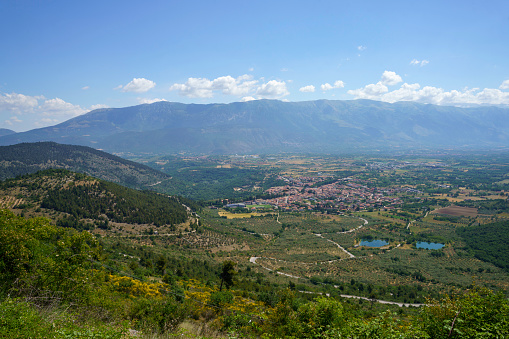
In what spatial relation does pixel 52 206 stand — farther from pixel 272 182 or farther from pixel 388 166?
pixel 388 166

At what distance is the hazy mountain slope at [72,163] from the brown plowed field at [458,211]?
10953 cm

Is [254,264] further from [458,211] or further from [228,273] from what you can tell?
[458,211]

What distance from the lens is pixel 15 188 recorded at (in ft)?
150

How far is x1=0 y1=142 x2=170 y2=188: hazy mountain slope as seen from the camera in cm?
9569

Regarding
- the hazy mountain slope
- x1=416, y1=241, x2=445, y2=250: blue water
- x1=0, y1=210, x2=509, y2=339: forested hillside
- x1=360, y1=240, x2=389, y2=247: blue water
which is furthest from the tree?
the hazy mountain slope

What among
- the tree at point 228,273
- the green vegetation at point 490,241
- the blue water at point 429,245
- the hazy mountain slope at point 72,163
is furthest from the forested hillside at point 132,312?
the hazy mountain slope at point 72,163

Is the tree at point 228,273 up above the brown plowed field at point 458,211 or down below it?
above

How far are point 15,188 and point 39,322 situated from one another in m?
51.8

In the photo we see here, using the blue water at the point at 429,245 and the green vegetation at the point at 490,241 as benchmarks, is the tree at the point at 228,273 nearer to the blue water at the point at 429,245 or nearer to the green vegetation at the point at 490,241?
the green vegetation at the point at 490,241

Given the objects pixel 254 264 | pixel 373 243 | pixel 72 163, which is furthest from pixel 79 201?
pixel 72 163

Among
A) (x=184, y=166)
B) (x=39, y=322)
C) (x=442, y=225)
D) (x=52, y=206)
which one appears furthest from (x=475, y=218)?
(x=184, y=166)

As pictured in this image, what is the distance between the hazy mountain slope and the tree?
323 ft

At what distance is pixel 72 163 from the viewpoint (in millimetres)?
111438

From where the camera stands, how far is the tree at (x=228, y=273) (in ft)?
72.9
